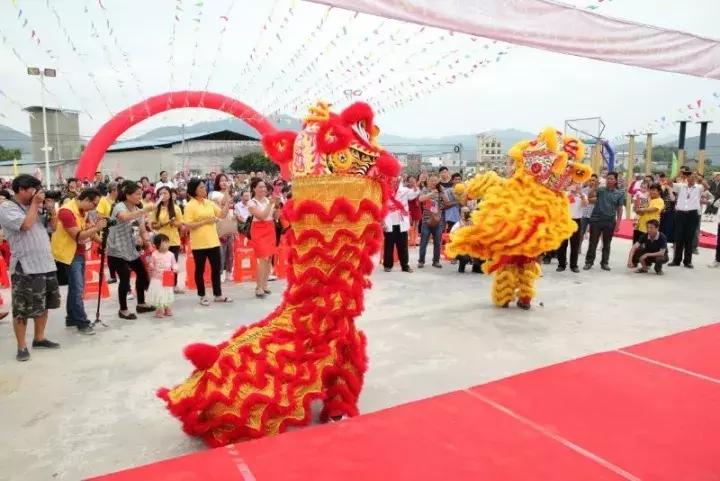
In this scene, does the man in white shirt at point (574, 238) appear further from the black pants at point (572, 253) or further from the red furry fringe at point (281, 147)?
the red furry fringe at point (281, 147)

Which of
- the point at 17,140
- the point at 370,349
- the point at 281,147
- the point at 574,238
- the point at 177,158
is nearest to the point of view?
the point at 281,147

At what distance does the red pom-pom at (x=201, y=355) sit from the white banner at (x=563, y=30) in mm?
1602

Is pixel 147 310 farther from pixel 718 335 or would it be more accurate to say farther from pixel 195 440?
pixel 718 335

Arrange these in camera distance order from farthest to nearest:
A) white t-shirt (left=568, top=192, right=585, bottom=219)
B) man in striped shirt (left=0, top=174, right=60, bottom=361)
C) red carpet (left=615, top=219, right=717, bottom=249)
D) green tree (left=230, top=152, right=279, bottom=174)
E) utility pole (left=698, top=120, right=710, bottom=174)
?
1. green tree (left=230, top=152, right=279, bottom=174)
2. utility pole (left=698, top=120, right=710, bottom=174)
3. red carpet (left=615, top=219, right=717, bottom=249)
4. white t-shirt (left=568, top=192, right=585, bottom=219)
5. man in striped shirt (left=0, top=174, right=60, bottom=361)

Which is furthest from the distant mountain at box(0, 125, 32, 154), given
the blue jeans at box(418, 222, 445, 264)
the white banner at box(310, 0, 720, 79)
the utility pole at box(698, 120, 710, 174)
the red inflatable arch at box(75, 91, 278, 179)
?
the utility pole at box(698, 120, 710, 174)

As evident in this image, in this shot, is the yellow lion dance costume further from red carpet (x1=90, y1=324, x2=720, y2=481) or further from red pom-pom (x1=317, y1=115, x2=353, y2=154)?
red pom-pom (x1=317, y1=115, x2=353, y2=154)

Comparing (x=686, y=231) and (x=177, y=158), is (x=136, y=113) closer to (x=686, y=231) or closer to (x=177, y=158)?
(x=686, y=231)

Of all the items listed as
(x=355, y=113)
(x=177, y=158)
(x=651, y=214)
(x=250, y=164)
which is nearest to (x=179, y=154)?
(x=177, y=158)

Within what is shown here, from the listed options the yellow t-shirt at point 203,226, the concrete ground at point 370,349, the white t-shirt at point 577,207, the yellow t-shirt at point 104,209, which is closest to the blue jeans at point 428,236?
the concrete ground at point 370,349

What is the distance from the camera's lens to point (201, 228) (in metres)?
4.97

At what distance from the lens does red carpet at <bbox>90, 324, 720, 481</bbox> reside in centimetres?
173

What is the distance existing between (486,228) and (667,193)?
15.2ft

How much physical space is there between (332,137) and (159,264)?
2.92 metres

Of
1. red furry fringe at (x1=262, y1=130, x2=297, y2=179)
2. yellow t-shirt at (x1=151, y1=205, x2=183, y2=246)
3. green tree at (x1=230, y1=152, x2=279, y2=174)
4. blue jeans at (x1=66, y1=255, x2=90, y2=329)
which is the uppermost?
green tree at (x1=230, y1=152, x2=279, y2=174)
